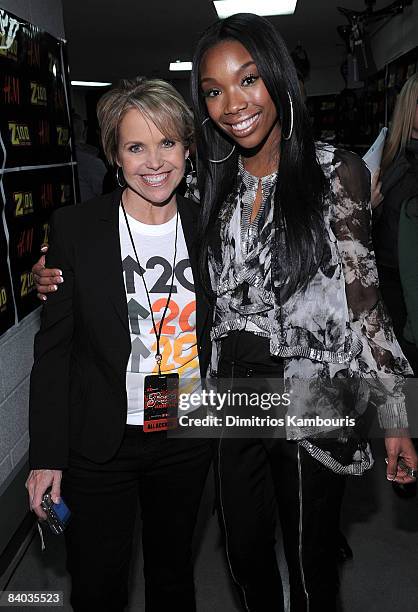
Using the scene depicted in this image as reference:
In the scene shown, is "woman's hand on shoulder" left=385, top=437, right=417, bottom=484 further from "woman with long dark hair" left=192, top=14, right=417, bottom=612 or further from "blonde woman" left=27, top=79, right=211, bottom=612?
"blonde woman" left=27, top=79, right=211, bottom=612

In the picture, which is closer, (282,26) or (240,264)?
(240,264)

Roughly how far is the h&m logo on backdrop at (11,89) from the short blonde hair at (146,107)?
1350mm

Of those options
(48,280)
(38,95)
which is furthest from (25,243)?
(48,280)

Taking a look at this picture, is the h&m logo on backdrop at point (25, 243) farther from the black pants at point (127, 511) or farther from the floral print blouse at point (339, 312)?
the floral print blouse at point (339, 312)

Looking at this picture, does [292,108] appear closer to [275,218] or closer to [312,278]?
[275,218]

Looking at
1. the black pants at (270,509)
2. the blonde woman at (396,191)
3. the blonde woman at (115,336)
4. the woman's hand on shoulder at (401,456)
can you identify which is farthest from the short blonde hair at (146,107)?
the blonde woman at (396,191)

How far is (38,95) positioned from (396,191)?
5.84 ft

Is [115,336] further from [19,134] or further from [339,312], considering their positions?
[19,134]

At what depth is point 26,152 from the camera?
9.57ft

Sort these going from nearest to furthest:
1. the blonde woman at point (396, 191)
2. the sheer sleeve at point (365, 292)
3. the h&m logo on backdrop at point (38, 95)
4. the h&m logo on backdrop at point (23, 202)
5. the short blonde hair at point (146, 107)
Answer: the sheer sleeve at point (365, 292)
the short blonde hair at point (146, 107)
the blonde woman at point (396, 191)
the h&m logo on backdrop at point (23, 202)
the h&m logo on backdrop at point (38, 95)

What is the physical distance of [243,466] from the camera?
157 cm

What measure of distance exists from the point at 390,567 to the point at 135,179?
177cm

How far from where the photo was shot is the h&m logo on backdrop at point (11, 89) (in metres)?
2.66

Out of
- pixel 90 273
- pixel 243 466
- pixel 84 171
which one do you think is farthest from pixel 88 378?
pixel 84 171
